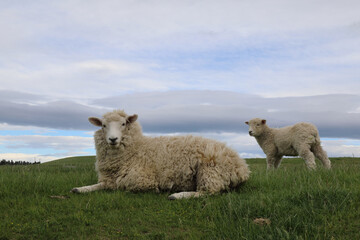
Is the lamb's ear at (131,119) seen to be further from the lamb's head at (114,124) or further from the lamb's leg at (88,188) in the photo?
the lamb's leg at (88,188)

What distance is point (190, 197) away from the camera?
7.30 metres

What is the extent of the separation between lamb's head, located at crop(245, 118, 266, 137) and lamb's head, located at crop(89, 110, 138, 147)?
8.33 metres

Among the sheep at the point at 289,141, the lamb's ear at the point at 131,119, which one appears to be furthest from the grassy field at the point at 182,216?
the sheep at the point at 289,141

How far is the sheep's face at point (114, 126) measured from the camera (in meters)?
8.34

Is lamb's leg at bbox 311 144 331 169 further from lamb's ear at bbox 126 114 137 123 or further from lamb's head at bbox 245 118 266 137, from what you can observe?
lamb's ear at bbox 126 114 137 123

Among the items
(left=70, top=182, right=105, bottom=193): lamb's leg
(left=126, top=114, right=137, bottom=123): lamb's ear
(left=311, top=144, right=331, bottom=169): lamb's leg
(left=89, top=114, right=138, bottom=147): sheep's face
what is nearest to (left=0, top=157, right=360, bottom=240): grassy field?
(left=70, top=182, right=105, bottom=193): lamb's leg

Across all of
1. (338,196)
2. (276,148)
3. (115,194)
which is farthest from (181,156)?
(276,148)

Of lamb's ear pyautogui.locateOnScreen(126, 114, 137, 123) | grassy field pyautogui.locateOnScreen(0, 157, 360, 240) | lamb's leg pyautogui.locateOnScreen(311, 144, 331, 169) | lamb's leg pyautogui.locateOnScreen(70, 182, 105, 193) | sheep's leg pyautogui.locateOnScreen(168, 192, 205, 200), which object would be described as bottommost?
grassy field pyautogui.locateOnScreen(0, 157, 360, 240)

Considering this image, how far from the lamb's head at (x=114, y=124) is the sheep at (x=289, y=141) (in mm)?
7783

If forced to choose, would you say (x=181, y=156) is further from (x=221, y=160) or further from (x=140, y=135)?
(x=140, y=135)

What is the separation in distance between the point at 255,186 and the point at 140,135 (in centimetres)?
334

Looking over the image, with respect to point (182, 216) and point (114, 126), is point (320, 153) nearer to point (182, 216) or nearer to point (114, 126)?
point (114, 126)

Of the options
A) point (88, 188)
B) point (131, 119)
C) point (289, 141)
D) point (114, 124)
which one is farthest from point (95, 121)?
point (289, 141)

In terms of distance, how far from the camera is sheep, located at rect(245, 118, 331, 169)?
14.1 m
